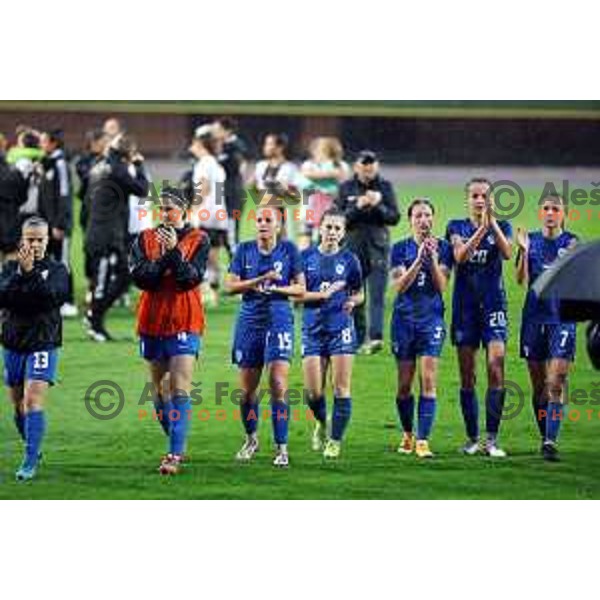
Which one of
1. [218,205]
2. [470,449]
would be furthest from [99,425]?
[470,449]

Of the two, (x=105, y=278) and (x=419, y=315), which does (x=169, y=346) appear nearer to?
(x=105, y=278)

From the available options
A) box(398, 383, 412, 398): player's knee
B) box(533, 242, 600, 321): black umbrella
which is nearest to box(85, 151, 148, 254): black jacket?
box(398, 383, 412, 398): player's knee

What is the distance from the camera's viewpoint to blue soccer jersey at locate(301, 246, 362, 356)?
9.26 m

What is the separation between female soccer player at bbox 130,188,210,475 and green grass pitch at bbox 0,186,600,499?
0.10m

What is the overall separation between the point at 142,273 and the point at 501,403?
1.83 metres

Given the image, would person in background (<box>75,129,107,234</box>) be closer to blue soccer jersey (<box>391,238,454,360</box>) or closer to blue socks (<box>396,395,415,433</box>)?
blue soccer jersey (<box>391,238,454,360</box>)

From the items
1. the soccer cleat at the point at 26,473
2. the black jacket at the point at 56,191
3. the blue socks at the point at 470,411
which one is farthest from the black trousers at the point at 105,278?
the blue socks at the point at 470,411

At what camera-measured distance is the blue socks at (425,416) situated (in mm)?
9375

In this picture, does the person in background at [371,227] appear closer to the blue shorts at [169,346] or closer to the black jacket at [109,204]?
the blue shorts at [169,346]

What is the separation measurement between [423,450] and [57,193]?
222 centimetres

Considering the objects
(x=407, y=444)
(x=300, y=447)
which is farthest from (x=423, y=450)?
(x=300, y=447)

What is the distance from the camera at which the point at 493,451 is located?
30.8ft

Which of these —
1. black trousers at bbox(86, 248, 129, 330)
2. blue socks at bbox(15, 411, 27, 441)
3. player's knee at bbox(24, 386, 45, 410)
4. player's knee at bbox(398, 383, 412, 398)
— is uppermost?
black trousers at bbox(86, 248, 129, 330)

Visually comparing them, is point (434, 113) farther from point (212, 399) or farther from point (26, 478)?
point (26, 478)
